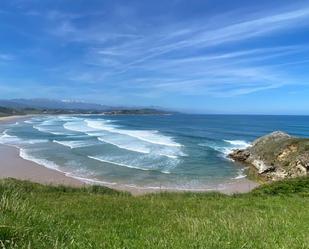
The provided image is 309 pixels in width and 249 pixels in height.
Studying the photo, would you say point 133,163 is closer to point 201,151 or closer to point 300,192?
point 201,151

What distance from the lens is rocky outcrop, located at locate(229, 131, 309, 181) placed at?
3369 centimetres

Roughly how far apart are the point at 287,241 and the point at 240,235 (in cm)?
65

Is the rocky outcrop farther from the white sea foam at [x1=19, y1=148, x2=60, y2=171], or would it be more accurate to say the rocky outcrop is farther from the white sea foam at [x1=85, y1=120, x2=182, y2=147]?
the white sea foam at [x1=19, y1=148, x2=60, y2=171]

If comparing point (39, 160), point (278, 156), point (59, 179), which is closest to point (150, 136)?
point (39, 160)

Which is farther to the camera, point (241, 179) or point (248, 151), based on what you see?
point (248, 151)

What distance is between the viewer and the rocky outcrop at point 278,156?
3369 cm

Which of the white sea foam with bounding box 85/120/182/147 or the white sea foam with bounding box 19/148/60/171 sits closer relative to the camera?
the white sea foam with bounding box 19/148/60/171

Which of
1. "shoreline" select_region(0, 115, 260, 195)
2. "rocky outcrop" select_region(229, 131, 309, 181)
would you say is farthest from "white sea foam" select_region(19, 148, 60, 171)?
"rocky outcrop" select_region(229, 131, 309, 181)

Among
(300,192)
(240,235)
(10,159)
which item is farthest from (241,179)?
(240,235)

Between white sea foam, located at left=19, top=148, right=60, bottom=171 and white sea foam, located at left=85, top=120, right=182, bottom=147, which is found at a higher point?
white sea foam, located at left=85, top=120, right=182, bottom=147

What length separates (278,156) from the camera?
38438 mm

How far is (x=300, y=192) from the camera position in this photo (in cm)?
1786

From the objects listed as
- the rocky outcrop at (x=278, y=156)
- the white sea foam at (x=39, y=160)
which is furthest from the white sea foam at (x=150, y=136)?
the white sea foam at (x=39, y=160)

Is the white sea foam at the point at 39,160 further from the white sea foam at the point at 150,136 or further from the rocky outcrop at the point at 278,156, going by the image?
the white sea foam at the point at 150,136
